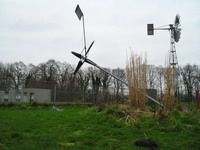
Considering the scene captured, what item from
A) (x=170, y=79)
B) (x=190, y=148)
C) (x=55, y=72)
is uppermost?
(x=55, y=72)

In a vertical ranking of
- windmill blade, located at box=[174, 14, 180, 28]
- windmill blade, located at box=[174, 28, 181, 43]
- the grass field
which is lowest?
the grass field

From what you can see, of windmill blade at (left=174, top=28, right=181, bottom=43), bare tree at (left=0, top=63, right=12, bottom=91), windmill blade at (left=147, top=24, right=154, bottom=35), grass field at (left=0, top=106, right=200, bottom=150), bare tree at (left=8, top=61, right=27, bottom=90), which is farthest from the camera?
bare tree at (left=8, top=61, right=27, bottom=90)

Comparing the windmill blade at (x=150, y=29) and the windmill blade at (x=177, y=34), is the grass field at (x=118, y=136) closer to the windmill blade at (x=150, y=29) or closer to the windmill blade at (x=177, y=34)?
the windmill blade at (x=150, y=29)

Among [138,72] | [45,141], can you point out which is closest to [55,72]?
[138,72]

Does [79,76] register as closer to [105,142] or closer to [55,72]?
[55,72]

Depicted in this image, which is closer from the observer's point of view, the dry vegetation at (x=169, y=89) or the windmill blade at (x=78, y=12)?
the dry vegetation at (x=169, y=89)

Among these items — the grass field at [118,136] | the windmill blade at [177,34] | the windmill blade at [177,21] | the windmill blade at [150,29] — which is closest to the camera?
the grass field at [118,136]

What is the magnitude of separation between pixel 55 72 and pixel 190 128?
3796cm

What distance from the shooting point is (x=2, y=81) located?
40.0 m

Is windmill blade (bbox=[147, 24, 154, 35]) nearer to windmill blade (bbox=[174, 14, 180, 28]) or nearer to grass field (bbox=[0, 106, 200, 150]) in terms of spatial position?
windmill blade (bbox=[174, 14, 180, 28])

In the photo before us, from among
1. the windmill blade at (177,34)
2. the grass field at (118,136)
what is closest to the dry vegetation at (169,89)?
the grass field at (118,136)

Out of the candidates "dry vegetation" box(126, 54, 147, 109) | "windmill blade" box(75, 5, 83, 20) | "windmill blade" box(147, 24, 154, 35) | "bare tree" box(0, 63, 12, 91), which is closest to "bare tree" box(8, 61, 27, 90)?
"bare tree" box(0, 63, 12, 91)

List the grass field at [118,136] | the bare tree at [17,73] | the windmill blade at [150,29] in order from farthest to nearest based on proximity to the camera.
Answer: the bare tree at [17,73], the windmill blade at [150,29], the grass field at [118,136]

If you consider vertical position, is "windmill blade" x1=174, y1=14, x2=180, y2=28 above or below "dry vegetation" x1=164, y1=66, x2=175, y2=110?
above
